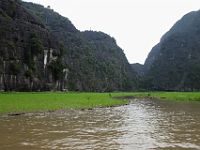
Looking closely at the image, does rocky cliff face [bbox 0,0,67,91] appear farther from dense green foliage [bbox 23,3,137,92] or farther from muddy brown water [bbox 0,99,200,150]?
muddy brown water [bbox 0,99,200,150]

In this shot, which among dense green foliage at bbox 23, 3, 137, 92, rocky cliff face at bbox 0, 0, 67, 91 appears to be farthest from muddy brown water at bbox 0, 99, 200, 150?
dense green foliage at bbox 23, 3, 137, 92

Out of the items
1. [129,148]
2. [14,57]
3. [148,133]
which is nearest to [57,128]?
[148,133]

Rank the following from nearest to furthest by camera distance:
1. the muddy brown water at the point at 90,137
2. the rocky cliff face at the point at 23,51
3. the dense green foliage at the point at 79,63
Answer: the muddy brown water at the point at 90,137
the rocky cliff face at the point at 23,51
the dense green foliage at the point at 79,63

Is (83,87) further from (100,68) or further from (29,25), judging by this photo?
(29,25)

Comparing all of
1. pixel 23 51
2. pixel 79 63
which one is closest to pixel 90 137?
pixel 23 51

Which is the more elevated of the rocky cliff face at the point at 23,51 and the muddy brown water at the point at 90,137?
the rocky cliff face at the point at 23,51

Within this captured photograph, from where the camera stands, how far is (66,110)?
3675cm

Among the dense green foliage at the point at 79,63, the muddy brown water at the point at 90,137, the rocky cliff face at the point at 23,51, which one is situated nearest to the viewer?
the muddy brown water at the point at 90,137

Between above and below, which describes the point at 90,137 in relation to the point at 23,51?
below

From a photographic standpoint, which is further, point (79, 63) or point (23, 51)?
point (79, 63)

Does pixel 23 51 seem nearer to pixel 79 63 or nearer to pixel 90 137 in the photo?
pixel 79 63

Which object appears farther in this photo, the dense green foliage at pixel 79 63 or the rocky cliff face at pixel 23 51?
the dense green foliage at pixel 79 63

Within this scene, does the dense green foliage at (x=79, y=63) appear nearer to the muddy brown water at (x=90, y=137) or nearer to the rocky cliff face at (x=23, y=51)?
the rocky cliff face at (x=23, y=51)

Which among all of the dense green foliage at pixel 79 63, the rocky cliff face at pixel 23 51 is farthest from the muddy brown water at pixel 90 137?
the dense green foliage at pixel 79 63
